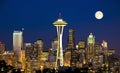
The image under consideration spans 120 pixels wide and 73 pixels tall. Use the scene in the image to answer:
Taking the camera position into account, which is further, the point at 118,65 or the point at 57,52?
the point at 57,52

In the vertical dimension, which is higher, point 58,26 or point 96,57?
point 58,26

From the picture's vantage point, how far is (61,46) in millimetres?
67312

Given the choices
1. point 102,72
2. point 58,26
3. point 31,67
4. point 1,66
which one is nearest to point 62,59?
point 58,26

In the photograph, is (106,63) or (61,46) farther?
(61,46)

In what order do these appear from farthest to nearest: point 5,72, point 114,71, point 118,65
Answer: point 118,65 < point 114,71 < point 5,72

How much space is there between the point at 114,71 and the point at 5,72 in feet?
106

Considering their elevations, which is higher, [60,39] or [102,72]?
[60,39]

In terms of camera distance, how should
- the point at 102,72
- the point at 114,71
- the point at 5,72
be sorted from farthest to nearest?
the point at 114,71
the point at 102,72
the point at 5,72

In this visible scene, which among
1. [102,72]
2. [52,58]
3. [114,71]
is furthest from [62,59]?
[102,72]

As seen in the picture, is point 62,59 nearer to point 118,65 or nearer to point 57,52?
point 57,52

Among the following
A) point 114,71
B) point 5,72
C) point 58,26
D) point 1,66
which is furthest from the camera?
point 58,26

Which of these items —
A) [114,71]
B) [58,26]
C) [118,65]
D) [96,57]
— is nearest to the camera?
[114,71]

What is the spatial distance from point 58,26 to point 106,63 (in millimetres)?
15698

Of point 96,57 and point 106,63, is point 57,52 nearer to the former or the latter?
point 96,57
